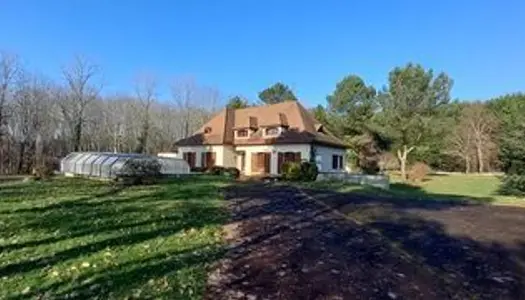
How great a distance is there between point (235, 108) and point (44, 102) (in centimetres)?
2210

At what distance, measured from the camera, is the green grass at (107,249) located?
500 cm

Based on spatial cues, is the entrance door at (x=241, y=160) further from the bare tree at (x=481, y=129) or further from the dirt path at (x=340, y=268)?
the bare tree at (x=481, y=129)

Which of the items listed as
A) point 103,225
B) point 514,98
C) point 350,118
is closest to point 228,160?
point 350,118

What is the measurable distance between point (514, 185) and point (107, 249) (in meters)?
26.0

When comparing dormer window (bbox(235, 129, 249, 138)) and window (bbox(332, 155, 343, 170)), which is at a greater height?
dormer window (bbox(235, 129, 249, 138))

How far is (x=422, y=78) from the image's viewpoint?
141ft

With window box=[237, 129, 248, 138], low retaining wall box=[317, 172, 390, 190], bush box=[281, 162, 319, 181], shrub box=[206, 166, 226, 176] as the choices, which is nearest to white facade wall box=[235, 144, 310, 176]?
window box=[237, 129, 248, 138]

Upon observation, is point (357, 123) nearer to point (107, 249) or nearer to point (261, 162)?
point (261, 162)

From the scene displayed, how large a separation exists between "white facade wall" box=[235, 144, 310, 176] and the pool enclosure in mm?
6088

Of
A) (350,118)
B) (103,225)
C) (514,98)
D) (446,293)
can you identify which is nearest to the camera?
(446,293)

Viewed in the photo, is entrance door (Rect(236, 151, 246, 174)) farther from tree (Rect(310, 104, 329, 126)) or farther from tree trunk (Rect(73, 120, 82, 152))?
tree trunk (Rect(73, 120, 82, 152))

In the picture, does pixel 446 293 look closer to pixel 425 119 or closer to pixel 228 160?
pixel 228 160

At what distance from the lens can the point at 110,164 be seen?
25172 millimetres

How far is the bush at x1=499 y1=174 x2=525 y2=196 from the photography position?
25675 millimetres
